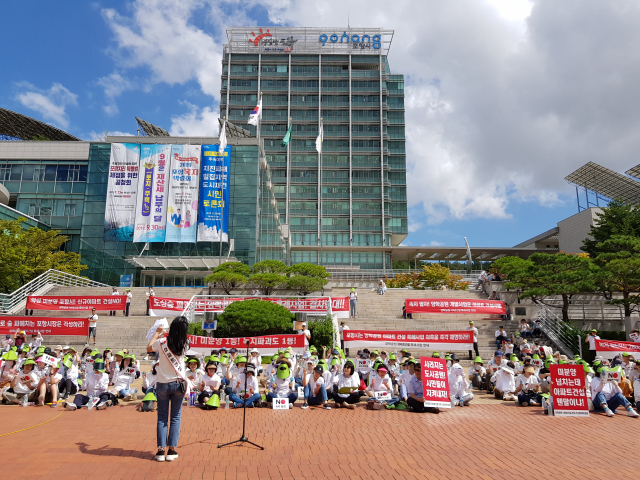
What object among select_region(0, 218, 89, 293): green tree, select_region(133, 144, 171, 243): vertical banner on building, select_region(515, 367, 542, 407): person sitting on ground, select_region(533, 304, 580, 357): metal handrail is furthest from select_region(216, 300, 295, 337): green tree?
select_region(133, 144, 171, 243): vertical banner on building

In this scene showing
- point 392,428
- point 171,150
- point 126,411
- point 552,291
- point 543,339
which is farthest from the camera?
point 171,150

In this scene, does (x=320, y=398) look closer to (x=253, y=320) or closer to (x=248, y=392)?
(x=248, y=392)

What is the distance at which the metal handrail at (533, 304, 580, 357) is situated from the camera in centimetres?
1778

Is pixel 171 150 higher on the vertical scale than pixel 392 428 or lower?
higher

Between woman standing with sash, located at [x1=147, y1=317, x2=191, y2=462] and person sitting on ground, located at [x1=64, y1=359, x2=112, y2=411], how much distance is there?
16.2ft

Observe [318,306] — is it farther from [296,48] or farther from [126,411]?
[296,48]

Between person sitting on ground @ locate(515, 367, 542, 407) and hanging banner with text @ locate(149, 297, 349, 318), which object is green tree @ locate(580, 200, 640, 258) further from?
person sitting on ground @ locate(515, 367, 542, 407)

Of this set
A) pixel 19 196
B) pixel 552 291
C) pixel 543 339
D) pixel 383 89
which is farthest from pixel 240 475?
pixel 383 89

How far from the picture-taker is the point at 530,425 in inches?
334

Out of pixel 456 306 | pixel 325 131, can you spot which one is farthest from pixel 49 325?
pixel 325 131

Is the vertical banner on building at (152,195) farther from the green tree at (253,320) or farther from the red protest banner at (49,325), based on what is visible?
the green tree at (253,320)

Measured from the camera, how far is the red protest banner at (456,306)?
71.6 feet

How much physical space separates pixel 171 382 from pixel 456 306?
1871 centimetres

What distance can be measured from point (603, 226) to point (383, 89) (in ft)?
157
